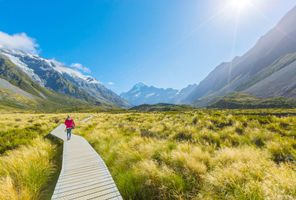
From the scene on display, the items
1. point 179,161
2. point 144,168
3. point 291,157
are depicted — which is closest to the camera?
point 144,168

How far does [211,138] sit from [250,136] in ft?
7.42

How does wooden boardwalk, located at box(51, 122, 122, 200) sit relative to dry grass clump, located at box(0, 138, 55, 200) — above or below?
below

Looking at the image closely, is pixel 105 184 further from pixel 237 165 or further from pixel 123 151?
pixel 237 165

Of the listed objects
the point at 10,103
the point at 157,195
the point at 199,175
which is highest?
the point at 10,103

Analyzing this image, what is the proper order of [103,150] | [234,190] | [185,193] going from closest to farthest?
[234,190] < [185,193] < [103,150]

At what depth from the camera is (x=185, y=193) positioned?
17.5ft

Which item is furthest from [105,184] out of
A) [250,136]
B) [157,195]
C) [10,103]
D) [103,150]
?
[10,103]

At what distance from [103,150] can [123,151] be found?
2.77m

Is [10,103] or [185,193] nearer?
[185,193]

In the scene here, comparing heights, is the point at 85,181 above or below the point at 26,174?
below

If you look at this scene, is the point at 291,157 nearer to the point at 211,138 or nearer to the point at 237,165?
the point at 237,165

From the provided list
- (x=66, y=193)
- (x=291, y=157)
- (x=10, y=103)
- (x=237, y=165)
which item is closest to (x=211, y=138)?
(x=291, y=157)

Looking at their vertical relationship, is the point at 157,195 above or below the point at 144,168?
below

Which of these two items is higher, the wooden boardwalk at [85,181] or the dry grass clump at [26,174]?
the dry grass clump at [26,174]
